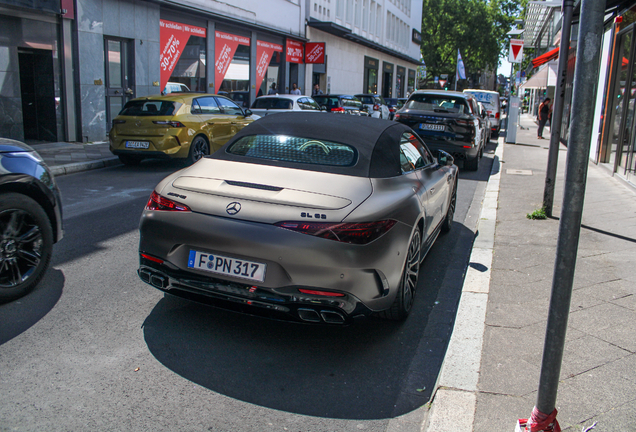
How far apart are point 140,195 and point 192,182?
207 inches

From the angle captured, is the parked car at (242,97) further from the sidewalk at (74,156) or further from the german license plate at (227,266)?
the german license plate at (227,266)

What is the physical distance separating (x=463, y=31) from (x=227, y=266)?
68.1 meters

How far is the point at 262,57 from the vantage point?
25.8 m

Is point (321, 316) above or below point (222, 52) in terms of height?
below

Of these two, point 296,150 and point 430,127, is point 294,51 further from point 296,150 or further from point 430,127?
point 296,150

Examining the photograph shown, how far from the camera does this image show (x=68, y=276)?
192 inches

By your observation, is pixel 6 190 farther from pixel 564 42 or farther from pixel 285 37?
pixel 285 37

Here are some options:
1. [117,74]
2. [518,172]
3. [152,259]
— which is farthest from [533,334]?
[117,74]

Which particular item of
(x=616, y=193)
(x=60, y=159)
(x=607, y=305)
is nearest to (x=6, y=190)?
(x=607, y=305)

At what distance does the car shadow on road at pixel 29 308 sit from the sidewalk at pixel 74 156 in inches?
258

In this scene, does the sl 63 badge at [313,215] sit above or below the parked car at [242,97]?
below

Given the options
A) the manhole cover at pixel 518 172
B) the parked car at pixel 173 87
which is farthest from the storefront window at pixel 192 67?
the manhole cover at pixel 518 172

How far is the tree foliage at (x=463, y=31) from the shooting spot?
6569 centimetres

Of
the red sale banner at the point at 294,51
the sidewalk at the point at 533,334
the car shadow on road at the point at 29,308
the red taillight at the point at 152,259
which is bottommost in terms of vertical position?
the car shadow on road at the point at 29,308
